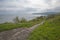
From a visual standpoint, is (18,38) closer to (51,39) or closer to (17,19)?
(51,39)

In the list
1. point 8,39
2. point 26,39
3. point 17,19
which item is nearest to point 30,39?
point 26,39

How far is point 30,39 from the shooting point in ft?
50.1

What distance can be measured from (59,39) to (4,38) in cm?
721

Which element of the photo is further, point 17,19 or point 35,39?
point 17,19

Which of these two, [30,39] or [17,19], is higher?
[30,39]

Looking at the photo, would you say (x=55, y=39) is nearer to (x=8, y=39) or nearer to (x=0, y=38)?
(x=8, y=39)

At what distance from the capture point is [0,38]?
1510 centimetres

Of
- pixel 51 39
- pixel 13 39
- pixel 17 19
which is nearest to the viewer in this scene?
pixel 13 39

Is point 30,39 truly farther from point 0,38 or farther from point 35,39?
point 0,38

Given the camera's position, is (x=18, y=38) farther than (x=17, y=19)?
No

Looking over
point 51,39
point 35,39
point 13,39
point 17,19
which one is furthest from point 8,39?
point 17,19

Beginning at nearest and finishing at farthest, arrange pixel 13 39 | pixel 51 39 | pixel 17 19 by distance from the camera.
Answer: pixel 13 39
pixel 51 39
pixel 17 19

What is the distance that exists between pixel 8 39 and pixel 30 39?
9.00 feet

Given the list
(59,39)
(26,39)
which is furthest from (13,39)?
(59,39)
